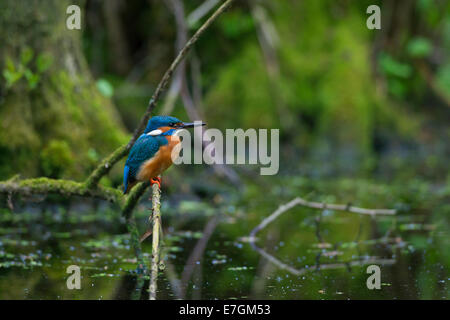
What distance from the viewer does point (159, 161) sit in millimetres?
3600

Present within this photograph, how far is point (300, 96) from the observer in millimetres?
11836

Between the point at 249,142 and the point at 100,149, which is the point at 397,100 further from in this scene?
the point at 100,149

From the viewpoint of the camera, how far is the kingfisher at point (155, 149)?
3.60 meters

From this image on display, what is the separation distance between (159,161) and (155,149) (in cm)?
7

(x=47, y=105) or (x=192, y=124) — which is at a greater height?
(x=47, y=105)

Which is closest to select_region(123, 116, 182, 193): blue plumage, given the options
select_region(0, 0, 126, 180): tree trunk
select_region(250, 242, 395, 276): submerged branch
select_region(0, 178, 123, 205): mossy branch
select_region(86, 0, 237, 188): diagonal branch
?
select_region(86, 0, 237, 188): diagonal branch

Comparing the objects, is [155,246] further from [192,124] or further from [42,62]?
[42,62]

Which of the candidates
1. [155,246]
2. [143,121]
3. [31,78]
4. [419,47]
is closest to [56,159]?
[31,78]

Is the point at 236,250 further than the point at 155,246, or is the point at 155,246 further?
the point at 236,250

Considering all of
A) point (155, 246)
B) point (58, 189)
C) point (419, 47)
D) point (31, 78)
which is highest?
point (419, 47)

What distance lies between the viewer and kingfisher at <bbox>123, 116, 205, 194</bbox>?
11.8 feet

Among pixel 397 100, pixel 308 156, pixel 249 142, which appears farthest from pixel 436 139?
pixel 249 142

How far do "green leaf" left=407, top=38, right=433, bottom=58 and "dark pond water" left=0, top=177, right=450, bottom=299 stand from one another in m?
5.47
